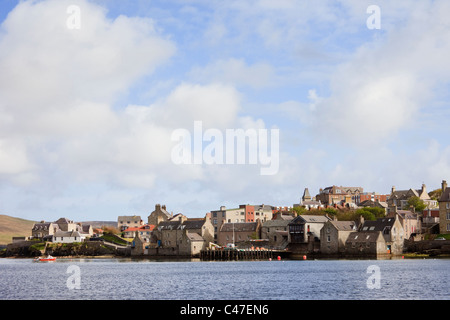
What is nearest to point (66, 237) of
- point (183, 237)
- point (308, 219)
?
point (183, 237)

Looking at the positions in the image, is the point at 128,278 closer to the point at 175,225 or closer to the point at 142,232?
the point at 175,225

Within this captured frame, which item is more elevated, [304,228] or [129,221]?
[129,221]

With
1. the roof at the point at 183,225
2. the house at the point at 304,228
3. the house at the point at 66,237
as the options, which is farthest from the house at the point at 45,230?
the house at the point at 304,228

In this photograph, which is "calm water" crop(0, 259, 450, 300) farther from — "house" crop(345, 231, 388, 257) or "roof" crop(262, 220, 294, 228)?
"roof" crop(262, 220, 294, 228)

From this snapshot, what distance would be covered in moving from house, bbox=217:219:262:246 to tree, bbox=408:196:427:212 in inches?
1479

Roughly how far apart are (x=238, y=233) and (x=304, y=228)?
21994 millimetres

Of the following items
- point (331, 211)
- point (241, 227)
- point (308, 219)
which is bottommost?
point (241, 227)

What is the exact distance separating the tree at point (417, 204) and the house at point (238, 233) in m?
37.6

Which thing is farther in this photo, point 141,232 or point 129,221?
point 129,221

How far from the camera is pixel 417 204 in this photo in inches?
5709

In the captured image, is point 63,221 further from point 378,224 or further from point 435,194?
point 435,194

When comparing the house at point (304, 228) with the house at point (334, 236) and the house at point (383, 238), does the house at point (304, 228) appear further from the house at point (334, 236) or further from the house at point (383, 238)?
the house at point (383, 238)
